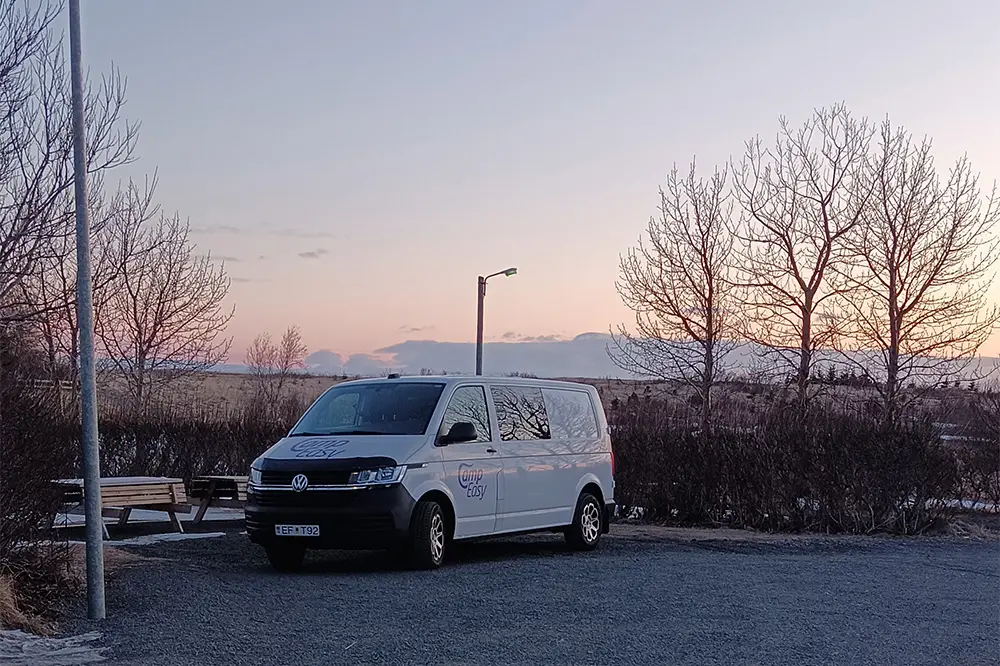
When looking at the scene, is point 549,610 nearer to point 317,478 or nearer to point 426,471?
point 426,471

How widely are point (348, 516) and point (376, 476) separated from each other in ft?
1.54

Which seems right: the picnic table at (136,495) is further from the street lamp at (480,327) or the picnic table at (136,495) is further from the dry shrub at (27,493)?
the street lamp at (480,327)

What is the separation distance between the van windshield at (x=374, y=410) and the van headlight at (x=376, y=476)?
0.67 metres

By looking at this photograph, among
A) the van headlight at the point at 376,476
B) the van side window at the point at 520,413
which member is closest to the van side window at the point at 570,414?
the van side window at the point at 520,413

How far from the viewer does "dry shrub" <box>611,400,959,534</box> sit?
58.1 feet

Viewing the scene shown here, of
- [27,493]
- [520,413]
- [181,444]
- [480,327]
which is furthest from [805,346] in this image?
[27,493]

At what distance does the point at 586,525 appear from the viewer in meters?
14.6

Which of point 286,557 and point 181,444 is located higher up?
point 181,444

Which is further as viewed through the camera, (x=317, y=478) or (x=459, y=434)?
(x=459, y=434)

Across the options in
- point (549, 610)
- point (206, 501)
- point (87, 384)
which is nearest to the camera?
point (87, 384)

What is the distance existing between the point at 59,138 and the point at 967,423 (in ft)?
51.5

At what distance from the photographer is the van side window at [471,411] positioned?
1283 cm

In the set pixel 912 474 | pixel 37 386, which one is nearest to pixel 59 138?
pixel 37 386

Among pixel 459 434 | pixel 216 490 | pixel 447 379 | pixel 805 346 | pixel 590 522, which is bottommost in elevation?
pixel 590 522
